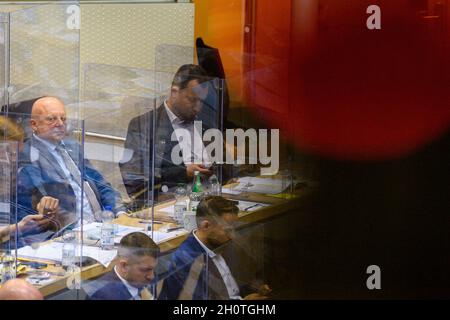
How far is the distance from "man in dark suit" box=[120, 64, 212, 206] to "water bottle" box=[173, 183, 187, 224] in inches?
1.0

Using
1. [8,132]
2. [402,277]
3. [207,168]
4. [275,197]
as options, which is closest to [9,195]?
[8,132]

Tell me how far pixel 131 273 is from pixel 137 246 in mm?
96

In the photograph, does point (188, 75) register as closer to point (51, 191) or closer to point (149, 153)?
point (149, 153)

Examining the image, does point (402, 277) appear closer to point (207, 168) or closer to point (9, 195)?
point (207, 168)

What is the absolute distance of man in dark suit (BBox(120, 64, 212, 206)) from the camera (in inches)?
129

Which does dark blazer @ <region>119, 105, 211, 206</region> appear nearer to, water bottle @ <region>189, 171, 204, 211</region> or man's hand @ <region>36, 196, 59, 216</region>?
water bottle @ <region>189, 171, 204, 211</region>

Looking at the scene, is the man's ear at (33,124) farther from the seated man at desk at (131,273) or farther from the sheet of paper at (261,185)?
the sheet of paper at (261,185)

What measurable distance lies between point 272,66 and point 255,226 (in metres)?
0.49

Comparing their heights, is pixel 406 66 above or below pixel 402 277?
above

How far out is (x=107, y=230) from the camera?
330 centimetres

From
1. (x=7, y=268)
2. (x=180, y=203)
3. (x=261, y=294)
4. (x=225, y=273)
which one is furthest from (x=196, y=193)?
(x=7, y=268)

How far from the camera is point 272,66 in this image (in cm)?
329

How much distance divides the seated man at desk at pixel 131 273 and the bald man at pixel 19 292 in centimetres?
18

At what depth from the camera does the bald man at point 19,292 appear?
119 inches
